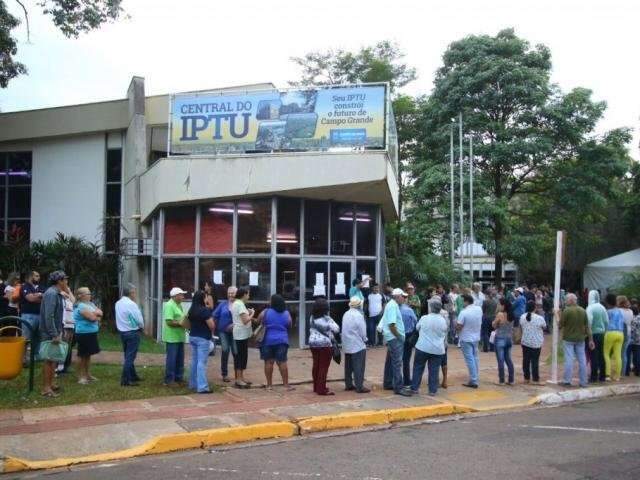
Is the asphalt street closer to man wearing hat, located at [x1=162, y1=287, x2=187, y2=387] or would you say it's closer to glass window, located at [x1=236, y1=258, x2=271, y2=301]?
man wearing hat, located at [x1=162, y1=287, x2=187, y2=387]

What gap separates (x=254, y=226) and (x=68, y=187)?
8.74 m

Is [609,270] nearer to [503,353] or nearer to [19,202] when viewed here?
[503,353]

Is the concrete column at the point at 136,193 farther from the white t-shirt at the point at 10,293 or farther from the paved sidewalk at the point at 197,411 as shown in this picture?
the white t-shirt at the point at 10,293

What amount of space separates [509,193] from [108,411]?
21.9 metres

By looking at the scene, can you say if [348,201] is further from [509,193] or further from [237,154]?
[509,193]

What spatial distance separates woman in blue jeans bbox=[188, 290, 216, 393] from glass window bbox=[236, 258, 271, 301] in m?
4.48

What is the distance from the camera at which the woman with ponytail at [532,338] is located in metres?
11.4

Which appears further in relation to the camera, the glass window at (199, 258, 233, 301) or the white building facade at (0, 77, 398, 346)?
the glass window at (199, 258, 233, 301)

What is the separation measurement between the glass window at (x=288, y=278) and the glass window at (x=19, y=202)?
10800 mm

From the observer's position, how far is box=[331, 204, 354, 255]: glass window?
15.5m

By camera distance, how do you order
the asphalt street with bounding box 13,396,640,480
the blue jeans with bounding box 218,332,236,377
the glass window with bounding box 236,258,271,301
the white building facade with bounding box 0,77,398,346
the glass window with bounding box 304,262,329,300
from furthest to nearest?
the glass window with bounding box 304,262,329,300 → the glass window with bounding box 236,258,271,301 → the white building facade with bounding box 0,77,398,346 → the blue jeans with bounding box 218,332,236,377 → the asphalt street with bounding box 13,396,640,480

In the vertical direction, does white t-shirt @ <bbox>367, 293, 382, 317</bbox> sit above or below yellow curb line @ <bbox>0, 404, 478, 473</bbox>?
above

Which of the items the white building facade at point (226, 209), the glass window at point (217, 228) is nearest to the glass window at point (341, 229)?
the white building facade at point (226, 209)

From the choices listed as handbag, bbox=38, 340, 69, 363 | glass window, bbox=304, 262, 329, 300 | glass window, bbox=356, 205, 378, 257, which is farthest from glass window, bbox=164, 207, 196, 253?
handbag, bbox=38, 340, 69, 363
